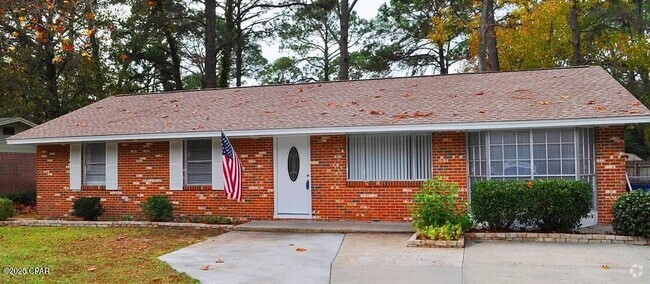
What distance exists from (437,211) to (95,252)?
19.4 ft

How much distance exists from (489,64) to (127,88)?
1642 cm

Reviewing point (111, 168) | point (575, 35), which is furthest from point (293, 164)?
point (575, 35)

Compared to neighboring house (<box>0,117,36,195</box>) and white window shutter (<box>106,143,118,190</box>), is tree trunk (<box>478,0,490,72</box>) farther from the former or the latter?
neighboring house (<box>0,117,36,195</box>)

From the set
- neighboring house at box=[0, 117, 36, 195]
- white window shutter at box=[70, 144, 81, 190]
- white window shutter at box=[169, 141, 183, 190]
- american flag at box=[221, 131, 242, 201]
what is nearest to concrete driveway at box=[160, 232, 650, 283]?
american flag at box=[221, 131, 242, 201]

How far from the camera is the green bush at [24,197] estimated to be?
754 inches

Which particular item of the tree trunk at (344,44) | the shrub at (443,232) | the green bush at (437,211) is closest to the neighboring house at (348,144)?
the green bush at (437,211)

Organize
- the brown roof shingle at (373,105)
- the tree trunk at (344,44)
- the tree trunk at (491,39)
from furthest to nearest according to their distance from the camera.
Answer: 1. the tree trunk at (344,44)
2. the tree trunk at (491,39)
3. the brown roof shingle at (373,105)

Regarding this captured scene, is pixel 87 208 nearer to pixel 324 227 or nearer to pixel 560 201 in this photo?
pixel 324 227

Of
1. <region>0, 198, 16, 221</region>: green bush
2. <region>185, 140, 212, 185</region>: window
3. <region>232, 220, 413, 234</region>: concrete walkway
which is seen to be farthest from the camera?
<region>0, 198, 16, 221</region>: green bush

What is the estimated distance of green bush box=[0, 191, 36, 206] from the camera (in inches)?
754

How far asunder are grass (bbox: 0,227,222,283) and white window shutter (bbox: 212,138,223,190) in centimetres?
147

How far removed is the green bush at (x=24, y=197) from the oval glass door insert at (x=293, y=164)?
39.1 feet

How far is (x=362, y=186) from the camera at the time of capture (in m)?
12.1

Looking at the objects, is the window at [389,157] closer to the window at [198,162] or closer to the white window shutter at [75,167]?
the window at [198,162]
